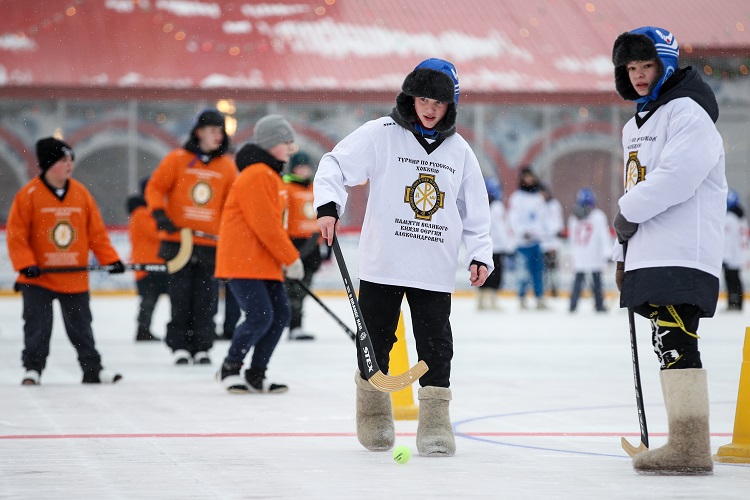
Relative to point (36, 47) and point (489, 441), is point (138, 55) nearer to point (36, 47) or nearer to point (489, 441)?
point (36, 47)

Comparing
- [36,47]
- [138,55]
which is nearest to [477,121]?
[138,55]

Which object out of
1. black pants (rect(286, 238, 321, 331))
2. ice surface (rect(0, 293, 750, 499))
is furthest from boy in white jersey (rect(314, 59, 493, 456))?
black pants (rect(286, 238, 321, 331))

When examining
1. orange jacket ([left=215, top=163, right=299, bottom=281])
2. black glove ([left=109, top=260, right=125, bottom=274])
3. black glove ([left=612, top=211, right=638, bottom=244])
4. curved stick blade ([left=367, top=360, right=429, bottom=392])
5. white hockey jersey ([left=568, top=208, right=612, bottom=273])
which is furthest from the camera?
white hockey jersey ([left=568, top=208, right=612, bottom=273])

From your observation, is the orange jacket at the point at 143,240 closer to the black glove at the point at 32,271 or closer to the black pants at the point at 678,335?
the black glove at the point at 32,271

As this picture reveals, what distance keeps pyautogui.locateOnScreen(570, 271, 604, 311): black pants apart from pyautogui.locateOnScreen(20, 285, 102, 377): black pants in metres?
10.2

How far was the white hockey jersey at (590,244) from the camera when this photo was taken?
17781 mm

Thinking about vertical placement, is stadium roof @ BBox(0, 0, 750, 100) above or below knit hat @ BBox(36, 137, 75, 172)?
above

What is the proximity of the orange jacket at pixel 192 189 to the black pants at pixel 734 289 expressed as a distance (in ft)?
31.2

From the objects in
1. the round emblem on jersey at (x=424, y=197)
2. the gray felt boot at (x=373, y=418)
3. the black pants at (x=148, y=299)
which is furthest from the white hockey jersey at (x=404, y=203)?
the black pants at (x=148, y=299)

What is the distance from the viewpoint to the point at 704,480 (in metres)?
4.45

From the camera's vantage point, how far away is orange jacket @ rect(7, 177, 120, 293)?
7840 mm

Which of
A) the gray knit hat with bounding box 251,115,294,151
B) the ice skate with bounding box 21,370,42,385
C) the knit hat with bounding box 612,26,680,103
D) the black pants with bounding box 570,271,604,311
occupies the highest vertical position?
the knit hat with bounding box 612,26,680,103

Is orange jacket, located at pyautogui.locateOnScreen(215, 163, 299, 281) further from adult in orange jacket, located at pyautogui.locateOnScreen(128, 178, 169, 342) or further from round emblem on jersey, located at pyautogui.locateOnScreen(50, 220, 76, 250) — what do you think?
adult in orange jacket, located at pyautogui.locateOnScreen(128, 178, 169, 342)

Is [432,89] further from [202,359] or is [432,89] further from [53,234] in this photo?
[202,359]
